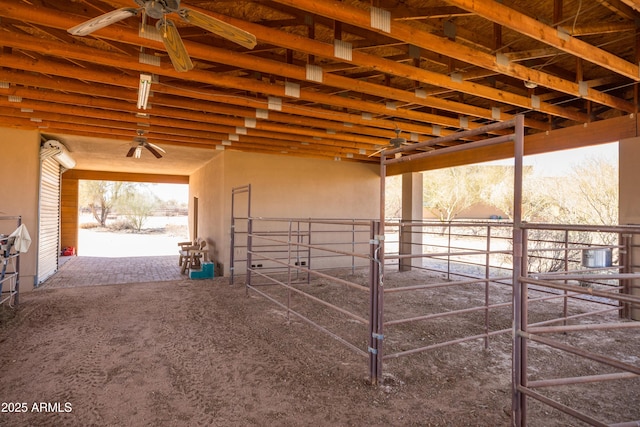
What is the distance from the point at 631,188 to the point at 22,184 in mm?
9100

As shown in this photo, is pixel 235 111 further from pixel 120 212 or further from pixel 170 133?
pixel 120 212

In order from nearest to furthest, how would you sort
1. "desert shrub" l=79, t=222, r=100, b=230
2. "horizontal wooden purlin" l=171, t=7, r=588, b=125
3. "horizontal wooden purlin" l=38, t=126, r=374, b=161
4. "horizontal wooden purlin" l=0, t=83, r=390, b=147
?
1. "horizontal wooden purlin" l=171, t=7, r=588, b=125
2. "horizontal wooden purlin" l=0, t=83, r=390, b=147
3. "horizontal wooden purlin" l=38, t=126, r=374, b=161
4. "desert shrub" l=79, t=222, r=100, b=230

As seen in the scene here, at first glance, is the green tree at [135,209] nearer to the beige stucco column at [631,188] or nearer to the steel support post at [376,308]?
the steel support post at [376,308]

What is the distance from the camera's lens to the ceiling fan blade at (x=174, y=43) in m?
2.07

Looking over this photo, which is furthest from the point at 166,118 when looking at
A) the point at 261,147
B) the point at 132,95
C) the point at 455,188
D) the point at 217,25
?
the point at 455,188

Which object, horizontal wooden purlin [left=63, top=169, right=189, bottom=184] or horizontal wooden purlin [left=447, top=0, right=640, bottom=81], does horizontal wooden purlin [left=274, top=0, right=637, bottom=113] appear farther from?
horizontal wooden purlin [left=63, top=169, right=189, bottom=184]

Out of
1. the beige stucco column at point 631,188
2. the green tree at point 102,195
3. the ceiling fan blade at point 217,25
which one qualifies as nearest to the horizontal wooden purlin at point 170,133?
the ceiling fan blade at point 217,25

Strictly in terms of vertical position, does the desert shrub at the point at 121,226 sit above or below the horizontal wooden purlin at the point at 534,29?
below

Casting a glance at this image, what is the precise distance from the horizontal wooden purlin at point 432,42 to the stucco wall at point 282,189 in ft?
16.3

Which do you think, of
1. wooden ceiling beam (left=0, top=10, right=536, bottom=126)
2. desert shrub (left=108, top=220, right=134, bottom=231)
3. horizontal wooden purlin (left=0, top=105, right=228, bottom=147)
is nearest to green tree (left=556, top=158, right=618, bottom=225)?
wooden ceiling beam (left=0, top=10, right=536, bottom=126)

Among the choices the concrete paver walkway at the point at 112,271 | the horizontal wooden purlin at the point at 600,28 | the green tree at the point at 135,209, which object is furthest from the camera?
the green tree at the point at 135,209

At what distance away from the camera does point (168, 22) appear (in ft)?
6.76

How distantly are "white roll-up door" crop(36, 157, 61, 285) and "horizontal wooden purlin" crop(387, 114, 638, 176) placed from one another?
783cm

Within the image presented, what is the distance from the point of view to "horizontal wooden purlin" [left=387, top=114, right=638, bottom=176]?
14.8ft
